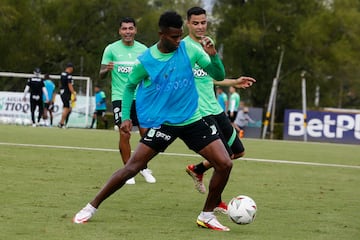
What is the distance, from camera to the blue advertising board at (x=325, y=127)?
32875 millimetres

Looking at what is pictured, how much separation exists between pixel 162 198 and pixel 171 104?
2.57m

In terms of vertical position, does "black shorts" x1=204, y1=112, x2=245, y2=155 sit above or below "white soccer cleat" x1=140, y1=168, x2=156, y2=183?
above

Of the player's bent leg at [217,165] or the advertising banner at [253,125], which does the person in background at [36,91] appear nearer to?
the advertising banner at [253,125]

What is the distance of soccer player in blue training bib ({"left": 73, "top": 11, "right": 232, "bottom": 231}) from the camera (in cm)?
771

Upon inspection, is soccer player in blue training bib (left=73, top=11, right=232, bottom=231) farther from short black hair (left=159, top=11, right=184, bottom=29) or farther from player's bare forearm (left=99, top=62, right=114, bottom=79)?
player's bare forearm (left=99, top=62, right=114, bottom=79)

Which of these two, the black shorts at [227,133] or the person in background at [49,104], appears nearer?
the black shorts at [227,133]

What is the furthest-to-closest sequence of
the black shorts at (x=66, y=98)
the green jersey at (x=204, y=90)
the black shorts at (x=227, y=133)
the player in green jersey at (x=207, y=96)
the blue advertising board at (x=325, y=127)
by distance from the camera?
1. the blue advertising board at (x=325, y=127)
2. the black shorts at (x=66, y=98)
3. the black shorts at (x=227, y=133)
4. the green jersey at (x=204, y=90)
5. the player in green jersey at (x=207, y=96)

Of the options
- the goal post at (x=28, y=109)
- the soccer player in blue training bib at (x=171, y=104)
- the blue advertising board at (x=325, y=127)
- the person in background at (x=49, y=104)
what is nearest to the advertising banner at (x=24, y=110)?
the goal post at (x=28, y=109)

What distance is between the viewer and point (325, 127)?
33.9 meters

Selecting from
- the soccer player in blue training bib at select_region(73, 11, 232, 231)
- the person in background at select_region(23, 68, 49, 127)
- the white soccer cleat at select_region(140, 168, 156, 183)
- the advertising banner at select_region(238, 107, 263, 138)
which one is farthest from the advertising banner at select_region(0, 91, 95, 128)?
the soccer player in blue training bib at select_region(73, 11, 232, 231)

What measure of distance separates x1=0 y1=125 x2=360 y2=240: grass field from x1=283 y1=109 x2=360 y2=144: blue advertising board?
1563 cm

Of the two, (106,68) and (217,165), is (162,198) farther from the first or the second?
(217,165)

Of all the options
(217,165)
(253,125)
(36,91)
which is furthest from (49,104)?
(217,165)

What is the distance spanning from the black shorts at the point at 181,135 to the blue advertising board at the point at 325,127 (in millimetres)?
25194
